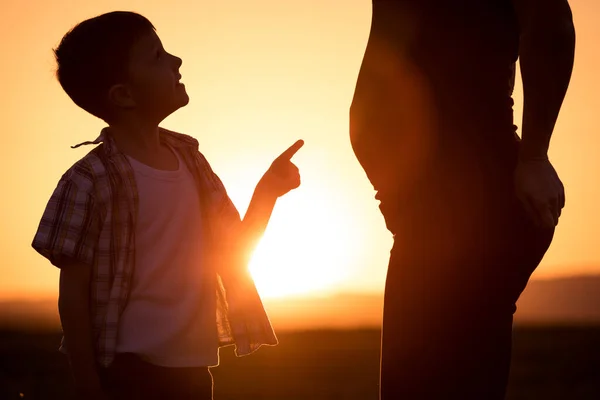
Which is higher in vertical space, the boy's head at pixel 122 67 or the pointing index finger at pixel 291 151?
the boy's head at pixel 122 67

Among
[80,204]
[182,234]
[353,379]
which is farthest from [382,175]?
[353,379]

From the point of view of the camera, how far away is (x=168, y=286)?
3.33 metres

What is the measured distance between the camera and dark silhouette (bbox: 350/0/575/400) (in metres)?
2.77

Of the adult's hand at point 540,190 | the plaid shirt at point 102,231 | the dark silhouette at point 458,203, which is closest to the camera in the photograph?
the adult's hand at point 540,190

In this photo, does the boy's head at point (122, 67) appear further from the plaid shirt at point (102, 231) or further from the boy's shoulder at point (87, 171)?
the boy's shoulder at point (87, 171)

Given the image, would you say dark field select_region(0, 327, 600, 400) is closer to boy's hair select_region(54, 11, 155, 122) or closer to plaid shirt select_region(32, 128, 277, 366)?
boy's hair select_region(54, 11, 155, 122)

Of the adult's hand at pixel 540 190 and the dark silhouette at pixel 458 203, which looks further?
the dark silhouette at pixel 458 203

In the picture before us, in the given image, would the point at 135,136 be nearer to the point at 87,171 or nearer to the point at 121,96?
the point at 121,96

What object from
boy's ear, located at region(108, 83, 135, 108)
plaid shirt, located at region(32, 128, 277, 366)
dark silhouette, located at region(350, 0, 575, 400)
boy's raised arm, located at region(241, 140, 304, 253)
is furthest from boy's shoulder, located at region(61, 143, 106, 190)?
dark silhouette, located at region(350, 0, 575, 400)

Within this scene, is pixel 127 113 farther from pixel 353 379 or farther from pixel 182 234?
pixel 353 379

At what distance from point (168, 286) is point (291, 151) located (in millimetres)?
646

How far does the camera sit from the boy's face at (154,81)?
347cm

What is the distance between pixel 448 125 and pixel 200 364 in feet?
3.82

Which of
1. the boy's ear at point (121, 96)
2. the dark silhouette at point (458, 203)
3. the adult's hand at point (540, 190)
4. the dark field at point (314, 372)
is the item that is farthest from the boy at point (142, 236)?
the dark field at point (314, 372)
